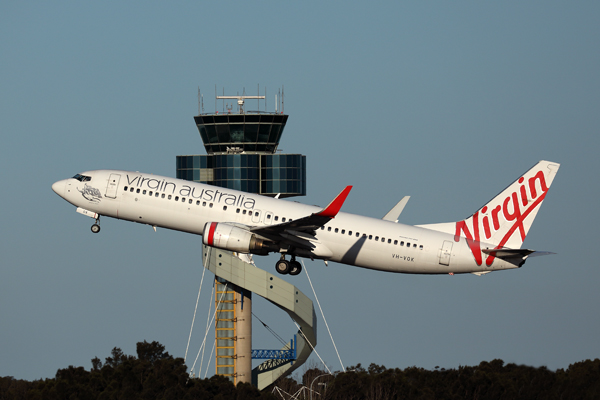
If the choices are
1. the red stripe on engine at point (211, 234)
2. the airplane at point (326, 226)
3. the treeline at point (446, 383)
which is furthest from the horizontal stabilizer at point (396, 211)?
the treeline at point (446, 383)

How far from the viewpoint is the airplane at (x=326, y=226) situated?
69.8 m

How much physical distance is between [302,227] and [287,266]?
4.33 meters

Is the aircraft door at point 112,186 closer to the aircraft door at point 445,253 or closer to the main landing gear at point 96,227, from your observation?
the main landing gear at point 96,227

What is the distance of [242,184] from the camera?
111312 mm

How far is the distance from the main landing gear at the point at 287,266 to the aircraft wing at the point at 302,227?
1.77 metres

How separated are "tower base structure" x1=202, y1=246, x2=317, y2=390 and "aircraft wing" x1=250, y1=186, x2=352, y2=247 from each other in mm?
42297

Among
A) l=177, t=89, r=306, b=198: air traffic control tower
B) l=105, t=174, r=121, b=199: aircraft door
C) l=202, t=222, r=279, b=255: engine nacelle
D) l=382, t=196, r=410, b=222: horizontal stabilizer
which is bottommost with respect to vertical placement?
l=202, t=222, r=279, b=255: engine nacelle

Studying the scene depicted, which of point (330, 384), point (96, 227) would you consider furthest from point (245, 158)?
point (96, 227)

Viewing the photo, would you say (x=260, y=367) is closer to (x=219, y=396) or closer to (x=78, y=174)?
(x=219, y=396)

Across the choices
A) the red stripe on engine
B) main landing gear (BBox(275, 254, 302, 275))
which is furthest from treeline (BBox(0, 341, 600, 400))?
the red stripe on engine

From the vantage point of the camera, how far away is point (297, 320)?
117 metres

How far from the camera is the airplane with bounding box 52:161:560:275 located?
69.8 meters

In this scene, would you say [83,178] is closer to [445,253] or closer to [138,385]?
[445,253]

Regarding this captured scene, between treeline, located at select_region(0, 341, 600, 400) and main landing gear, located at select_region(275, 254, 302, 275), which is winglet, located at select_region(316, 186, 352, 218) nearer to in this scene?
main landing gear, located at select_region(275, 254, 302, 275)
